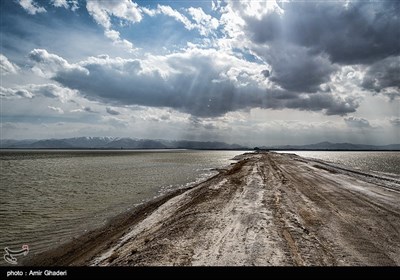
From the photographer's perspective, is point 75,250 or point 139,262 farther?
point 75,250

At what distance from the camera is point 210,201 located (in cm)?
1844

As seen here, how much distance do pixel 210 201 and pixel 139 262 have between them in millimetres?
10186

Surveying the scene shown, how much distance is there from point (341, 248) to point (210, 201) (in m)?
10.1

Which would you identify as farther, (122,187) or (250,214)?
(122,187)
